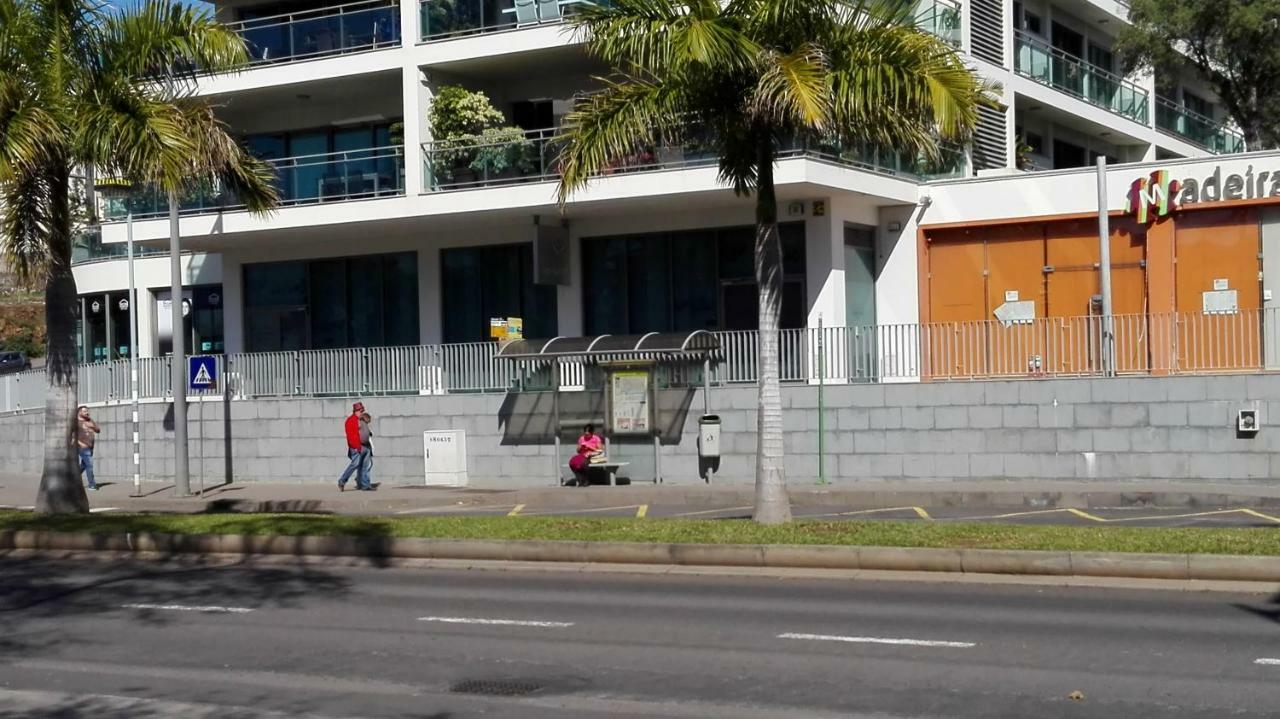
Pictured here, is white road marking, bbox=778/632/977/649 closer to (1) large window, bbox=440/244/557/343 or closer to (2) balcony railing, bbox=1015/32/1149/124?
(1) large window, bbox=440/244/557/343

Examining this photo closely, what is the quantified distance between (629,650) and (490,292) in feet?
72.6

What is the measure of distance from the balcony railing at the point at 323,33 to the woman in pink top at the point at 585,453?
969cm

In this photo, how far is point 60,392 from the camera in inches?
845

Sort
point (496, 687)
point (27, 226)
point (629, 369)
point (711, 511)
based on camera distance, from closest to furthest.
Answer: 1. point (496, 687)
2. point (27, 226)
3. point (711, 511)
4. point (629, 369)

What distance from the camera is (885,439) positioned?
2594cm

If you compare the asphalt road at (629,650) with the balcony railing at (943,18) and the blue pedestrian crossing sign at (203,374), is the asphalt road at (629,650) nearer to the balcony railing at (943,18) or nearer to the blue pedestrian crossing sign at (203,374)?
the blue pedestrian crossing sign at (203,374)

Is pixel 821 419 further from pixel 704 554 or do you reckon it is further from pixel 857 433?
pixel 704 554

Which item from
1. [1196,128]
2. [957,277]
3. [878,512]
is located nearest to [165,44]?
[878,512]

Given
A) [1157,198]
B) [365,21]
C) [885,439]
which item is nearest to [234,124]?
[365,21]

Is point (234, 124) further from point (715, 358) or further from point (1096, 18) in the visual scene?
point (1096, 18)

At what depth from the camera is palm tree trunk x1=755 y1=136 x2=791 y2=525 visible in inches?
677

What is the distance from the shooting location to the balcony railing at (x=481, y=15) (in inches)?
1163

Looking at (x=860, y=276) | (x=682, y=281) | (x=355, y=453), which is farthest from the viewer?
(x=682, y=281)

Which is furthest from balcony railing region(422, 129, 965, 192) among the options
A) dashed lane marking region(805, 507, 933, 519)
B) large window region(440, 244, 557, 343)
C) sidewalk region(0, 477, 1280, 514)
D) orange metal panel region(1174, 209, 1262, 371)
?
dashed lane marking region(805, 507, 933, 519)
